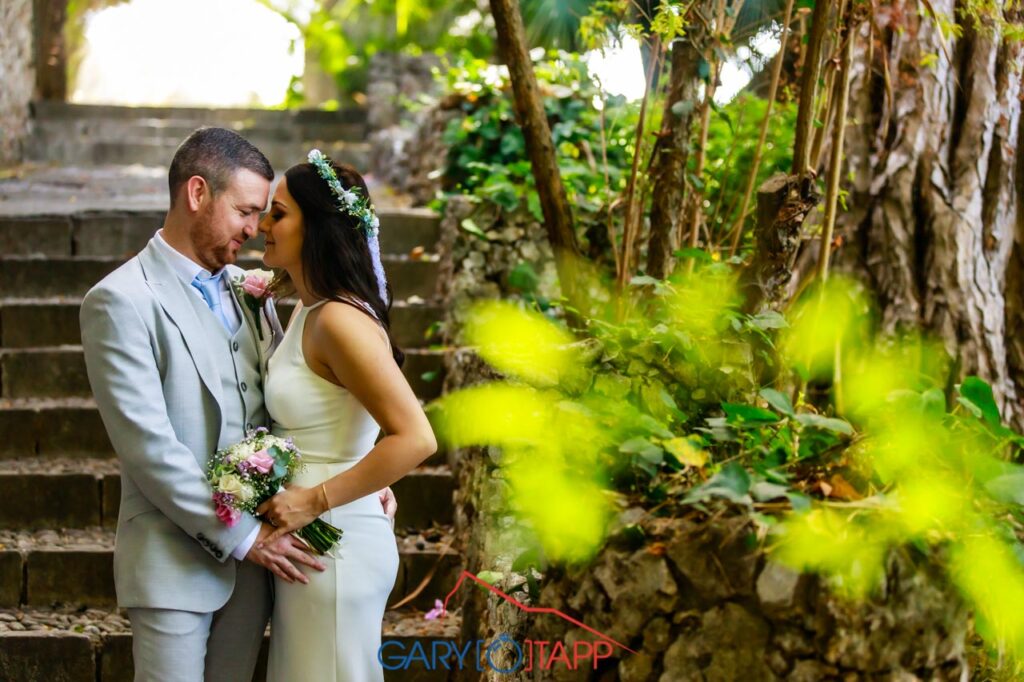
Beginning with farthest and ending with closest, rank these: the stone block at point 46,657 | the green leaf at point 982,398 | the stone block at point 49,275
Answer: the stone block at point 49,275
the stone block at point 46,657
the green leaf at point 982,398

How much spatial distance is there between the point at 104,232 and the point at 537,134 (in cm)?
293

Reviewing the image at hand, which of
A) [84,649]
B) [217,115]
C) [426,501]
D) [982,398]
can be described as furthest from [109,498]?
[217,115]

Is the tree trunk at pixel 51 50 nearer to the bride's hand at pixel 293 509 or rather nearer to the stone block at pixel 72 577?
the stone block at pixel 72 577

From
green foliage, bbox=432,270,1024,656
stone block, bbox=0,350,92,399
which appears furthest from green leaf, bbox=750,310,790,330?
stone block, bbox=0,350,92,399

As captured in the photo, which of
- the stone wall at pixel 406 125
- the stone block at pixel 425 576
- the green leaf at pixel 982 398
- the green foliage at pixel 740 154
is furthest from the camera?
the stone wall at pixel 406 125

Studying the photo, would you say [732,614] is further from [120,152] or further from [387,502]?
[120,152]

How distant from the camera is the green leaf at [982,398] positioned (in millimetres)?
1813

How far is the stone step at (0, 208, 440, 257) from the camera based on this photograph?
5.13 meters

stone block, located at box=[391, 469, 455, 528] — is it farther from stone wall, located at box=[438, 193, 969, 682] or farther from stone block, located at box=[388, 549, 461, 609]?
stone wall, located at box=[438, 193, 969, 682]

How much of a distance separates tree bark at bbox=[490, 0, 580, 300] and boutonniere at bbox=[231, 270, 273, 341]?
1134mm

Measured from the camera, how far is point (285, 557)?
2111 millimetres

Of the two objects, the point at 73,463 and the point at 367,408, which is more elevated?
the point at 367,408

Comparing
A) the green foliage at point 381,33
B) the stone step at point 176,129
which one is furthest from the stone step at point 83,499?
the green foliage at point 381,33

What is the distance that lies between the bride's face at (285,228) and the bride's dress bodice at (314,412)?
0.12 m
